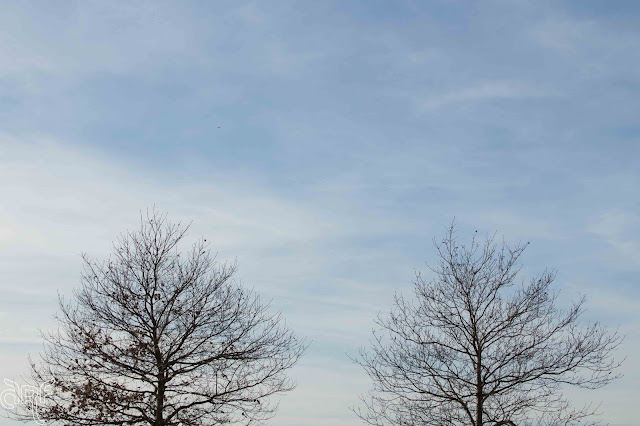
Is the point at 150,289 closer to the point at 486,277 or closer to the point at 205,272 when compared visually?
the point at 205,272

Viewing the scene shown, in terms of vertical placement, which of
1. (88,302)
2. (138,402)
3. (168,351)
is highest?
(88,302)

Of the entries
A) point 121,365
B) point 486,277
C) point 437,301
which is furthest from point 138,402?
point 486,277

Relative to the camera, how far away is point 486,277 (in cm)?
2323

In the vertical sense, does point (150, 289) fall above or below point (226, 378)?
above

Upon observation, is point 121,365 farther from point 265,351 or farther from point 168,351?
point 265,351

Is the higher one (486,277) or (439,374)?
(486,277)

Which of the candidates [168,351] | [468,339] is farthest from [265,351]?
[468,339]

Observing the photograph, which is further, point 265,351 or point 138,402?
point 265,351

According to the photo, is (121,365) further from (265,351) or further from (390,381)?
(390,381)

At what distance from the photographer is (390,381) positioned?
885 inches

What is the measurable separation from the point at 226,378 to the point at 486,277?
8223mm

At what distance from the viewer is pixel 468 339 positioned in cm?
2195

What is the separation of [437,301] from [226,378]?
6563 mm

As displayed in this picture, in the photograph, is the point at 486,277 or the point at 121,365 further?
the point at 486,277
